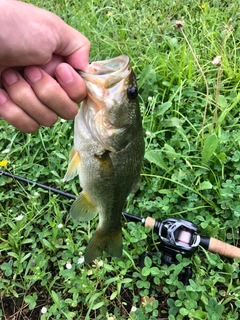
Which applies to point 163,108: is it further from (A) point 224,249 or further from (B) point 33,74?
(B) point 33,74

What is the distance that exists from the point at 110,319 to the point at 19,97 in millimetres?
1408

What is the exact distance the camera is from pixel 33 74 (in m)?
1.62

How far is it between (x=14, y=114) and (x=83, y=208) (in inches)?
24.3

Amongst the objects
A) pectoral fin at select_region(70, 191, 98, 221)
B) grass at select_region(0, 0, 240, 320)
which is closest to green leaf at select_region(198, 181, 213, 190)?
grass at select_region(0, 0, 240, 320)

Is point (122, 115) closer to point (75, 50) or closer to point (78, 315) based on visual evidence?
point (75, 50)

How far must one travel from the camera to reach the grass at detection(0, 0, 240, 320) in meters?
2.34

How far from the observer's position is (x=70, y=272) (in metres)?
2.36

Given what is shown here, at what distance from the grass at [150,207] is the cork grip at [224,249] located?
0.06m

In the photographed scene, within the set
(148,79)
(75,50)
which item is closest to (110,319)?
(75,50)

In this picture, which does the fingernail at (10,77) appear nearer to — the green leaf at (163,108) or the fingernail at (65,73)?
the fingernail at (65,73)

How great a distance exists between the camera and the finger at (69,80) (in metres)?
1.61

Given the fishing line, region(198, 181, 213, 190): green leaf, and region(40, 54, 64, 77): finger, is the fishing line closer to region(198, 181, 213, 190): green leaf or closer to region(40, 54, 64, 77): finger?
region(198, 181, 213, 190): green leaf

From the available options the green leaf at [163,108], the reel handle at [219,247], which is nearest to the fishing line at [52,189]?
the reel handle at [219,247]

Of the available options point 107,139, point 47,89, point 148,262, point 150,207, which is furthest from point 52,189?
point 47,89
